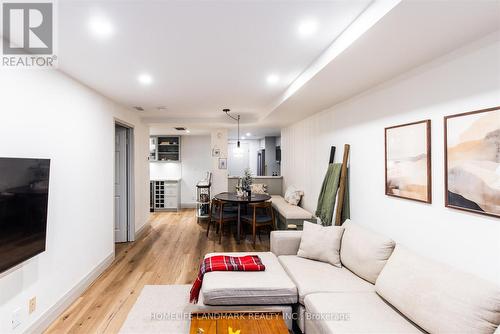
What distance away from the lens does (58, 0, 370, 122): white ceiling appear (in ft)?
5.17

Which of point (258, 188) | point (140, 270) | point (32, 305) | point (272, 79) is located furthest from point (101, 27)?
point (258, 188)

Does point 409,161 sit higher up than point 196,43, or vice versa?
point 196,43

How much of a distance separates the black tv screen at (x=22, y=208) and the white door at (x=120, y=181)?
100 inches

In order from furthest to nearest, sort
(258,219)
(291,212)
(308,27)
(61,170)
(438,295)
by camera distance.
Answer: (258,219) → (291,212) → (61,170) → (308,27) → (438,295)

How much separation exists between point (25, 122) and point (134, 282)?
214 centimetres

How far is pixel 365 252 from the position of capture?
2.29 metres

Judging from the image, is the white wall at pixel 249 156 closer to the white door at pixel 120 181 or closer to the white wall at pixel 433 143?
the white door at pixel 120 181

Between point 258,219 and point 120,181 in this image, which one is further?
point 258,219

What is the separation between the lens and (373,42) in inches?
67.8

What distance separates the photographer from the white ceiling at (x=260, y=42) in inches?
59.4

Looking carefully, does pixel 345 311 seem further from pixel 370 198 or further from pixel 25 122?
pixel 25 122

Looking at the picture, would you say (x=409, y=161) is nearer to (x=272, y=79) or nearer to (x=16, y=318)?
(x=272, y=79)

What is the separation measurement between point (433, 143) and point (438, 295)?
111cm

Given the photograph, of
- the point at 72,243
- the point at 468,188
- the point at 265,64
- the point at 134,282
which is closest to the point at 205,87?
the point at 265,64
